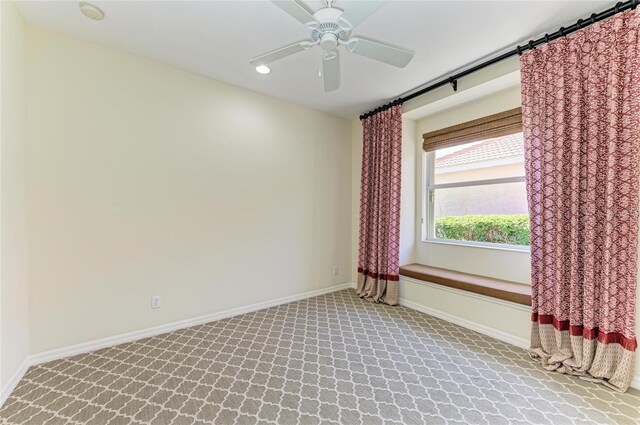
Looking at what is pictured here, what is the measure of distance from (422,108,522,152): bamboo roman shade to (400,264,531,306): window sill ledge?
156cm

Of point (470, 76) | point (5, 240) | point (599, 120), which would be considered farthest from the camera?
point (470, 76)

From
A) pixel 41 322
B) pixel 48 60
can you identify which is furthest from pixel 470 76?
pixel 41 322

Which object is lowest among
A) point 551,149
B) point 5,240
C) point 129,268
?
point 129,268

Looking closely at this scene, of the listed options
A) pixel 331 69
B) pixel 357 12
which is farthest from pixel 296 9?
pixel 331 69

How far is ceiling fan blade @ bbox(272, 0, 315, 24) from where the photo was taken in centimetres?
144

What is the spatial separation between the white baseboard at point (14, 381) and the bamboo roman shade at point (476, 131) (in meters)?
4.43

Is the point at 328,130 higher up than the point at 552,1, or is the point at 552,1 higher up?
the point at 552,1

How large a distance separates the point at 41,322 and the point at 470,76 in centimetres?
441

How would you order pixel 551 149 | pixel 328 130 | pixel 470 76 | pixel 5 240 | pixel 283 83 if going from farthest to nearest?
1. pixel 328 130
2. pixel 283 83
3. pixel 470 76
4. pixel 551 149
5. pixel 5 240

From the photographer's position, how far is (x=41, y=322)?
7.13 ft

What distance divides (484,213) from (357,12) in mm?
2674

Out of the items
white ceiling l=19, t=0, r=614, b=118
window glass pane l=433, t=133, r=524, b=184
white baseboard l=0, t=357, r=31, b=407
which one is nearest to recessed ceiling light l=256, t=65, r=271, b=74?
white ceiling l=19, t=0, r=614, b=118

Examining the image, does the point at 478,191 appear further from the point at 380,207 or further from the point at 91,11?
the point at 91,11

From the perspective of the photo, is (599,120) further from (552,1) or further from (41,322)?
(41,322)
